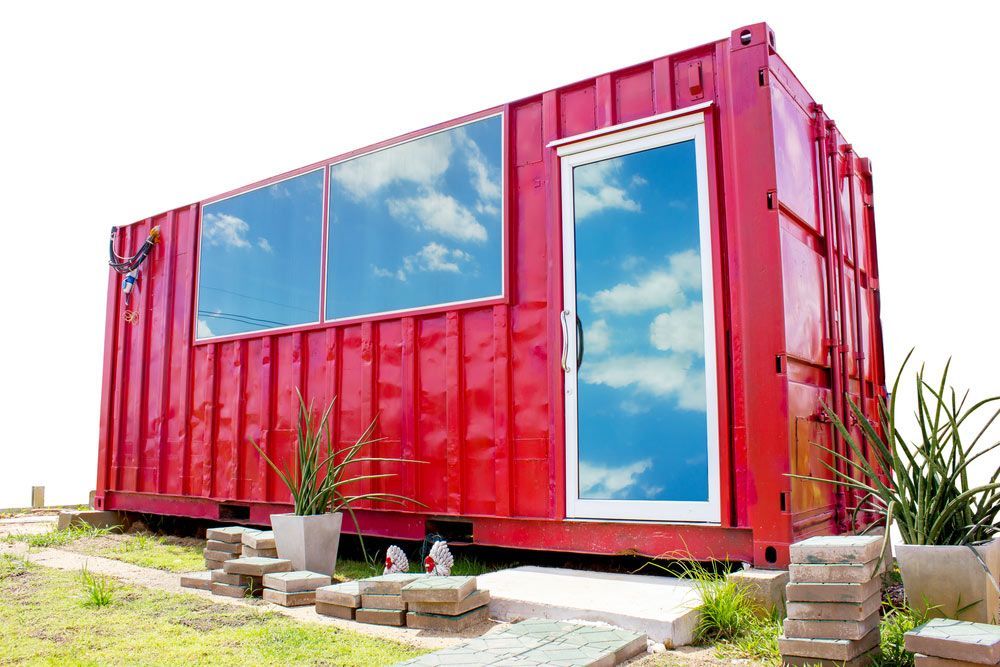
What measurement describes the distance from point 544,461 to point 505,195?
72.4 inches

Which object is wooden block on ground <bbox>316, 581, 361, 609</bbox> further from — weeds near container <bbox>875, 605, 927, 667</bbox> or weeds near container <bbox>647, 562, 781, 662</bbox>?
weeds near container <bbox>875, 605, 927, 667</bbox>

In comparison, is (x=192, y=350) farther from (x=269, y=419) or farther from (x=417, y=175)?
(x=417, y=175)

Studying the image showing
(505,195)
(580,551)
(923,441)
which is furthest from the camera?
(505,195)

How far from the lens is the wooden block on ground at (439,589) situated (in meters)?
3.75

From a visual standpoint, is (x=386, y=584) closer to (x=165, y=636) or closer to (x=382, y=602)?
(x=382, y=602)

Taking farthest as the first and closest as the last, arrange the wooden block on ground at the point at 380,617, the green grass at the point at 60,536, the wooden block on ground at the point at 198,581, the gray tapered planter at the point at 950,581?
the green grass at the point at 60,536 < the wooden block on ground at the point at 198,581 < the wooden block on ground at the point at 380,617 < the gray tapered planter at the point at 950,581

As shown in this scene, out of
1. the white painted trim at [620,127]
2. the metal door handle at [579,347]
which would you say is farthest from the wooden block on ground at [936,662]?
the white painted trim at [620,127]

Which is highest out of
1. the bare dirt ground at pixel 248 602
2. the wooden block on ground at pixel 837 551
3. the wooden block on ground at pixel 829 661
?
the wooden block on ground at pixel 837 551

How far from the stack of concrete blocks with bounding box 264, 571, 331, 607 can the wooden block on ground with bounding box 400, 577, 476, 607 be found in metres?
0.85

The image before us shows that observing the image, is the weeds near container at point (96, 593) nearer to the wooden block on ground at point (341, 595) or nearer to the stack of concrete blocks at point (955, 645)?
the wooden block on ground at point (341, 595)

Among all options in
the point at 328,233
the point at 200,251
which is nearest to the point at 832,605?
the point at 328,233

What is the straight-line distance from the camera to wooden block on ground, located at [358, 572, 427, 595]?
3.97 meters

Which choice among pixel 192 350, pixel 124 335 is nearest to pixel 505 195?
pixel 192 350

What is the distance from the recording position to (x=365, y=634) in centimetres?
372
